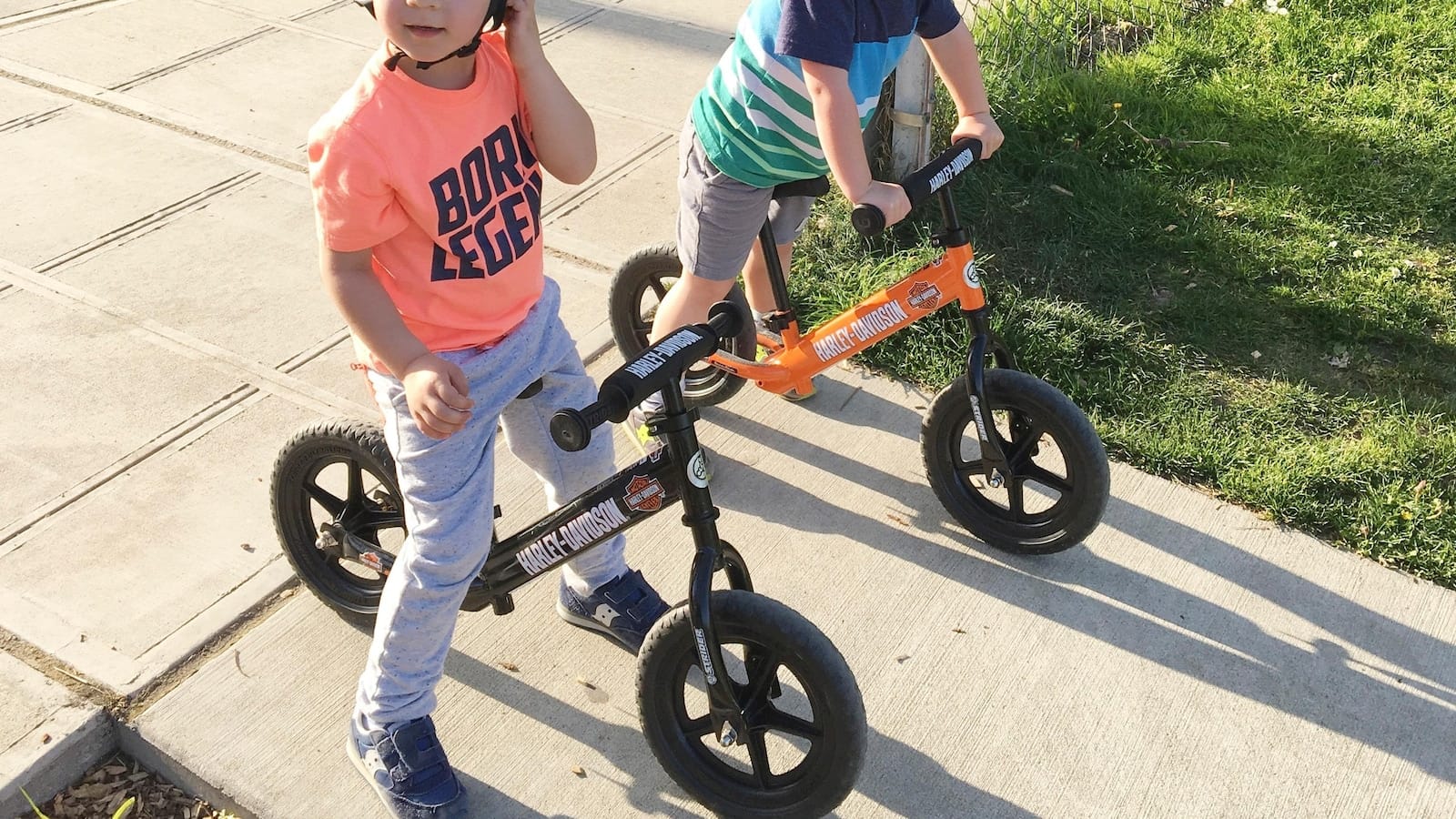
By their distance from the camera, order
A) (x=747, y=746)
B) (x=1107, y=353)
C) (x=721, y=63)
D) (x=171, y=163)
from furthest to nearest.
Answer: (x=171, y=163) < (x=1107, y=353) < (x=721, y=63) < (x=747, y=746)

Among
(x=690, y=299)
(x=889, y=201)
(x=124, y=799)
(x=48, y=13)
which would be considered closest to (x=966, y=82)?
(x=889, y=201)

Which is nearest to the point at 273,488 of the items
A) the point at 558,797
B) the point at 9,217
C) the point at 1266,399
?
the point at 558,797

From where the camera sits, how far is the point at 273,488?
2.94 m

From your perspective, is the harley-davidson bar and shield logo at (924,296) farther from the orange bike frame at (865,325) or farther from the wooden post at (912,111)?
the wooden post at (912,111)

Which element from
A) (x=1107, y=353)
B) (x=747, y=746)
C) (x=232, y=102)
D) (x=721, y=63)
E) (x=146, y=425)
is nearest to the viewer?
(x=747, y=746)

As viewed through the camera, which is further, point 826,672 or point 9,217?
point 9,217

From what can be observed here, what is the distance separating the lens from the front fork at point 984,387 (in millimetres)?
3004

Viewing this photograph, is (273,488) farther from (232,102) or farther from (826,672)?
(232,102)

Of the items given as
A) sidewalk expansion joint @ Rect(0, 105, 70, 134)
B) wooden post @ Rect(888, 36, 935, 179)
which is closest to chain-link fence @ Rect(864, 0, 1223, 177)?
wooden post @ Rect(888, 36, 935, 179)

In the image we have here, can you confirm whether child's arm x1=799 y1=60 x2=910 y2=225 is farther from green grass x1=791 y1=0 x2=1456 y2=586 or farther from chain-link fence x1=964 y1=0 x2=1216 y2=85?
chain-link fence x1=964 y1=0 x2=1216 y2=85

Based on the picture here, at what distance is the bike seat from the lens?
3.14 meters

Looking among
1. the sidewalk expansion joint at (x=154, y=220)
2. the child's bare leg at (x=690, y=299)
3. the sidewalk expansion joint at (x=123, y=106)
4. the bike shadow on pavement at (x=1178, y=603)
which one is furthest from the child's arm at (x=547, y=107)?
the sidewalk expansion joint at (x=123, y=106)

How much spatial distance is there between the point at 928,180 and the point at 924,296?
1.42ft

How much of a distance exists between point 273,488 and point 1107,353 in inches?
99.3
